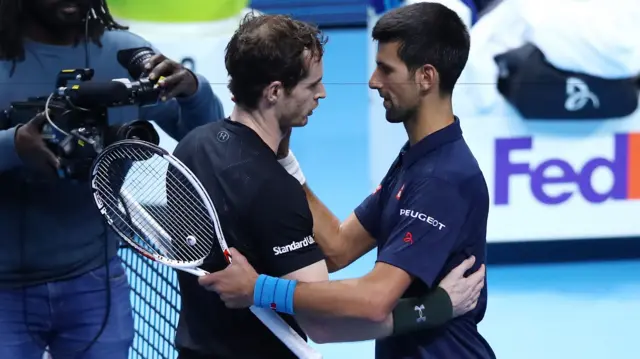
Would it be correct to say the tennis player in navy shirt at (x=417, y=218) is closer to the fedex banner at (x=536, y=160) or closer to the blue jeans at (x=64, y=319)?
the blue jeans at (x=64, y=319)

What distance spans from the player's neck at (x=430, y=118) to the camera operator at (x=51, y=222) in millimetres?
698

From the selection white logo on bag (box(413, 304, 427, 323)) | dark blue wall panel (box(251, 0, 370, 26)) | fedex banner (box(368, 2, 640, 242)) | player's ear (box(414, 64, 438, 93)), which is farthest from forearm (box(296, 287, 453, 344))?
dark blue wall panel (box(251, 0, 370, 26))

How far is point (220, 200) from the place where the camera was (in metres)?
2.09

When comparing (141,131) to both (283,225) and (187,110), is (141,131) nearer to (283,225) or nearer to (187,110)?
(187,110)

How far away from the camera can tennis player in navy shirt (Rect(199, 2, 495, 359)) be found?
2086 millimetres

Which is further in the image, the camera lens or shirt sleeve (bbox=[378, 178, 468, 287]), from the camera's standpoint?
the camera lens

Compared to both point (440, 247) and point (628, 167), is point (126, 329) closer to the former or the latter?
point (440, 247)

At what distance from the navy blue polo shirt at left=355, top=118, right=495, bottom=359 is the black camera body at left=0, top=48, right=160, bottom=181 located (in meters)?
0.67

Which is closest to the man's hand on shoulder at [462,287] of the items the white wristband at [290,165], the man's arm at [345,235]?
the man's arm at [345,235]

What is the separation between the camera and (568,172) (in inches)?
175

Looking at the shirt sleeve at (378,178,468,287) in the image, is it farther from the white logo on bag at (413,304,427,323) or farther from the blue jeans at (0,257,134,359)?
the blue jeans at (0,257,134,359)

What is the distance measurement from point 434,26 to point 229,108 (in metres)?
1.73

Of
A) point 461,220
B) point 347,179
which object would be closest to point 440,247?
point 461,220

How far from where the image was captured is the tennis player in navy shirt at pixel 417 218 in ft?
6.84
